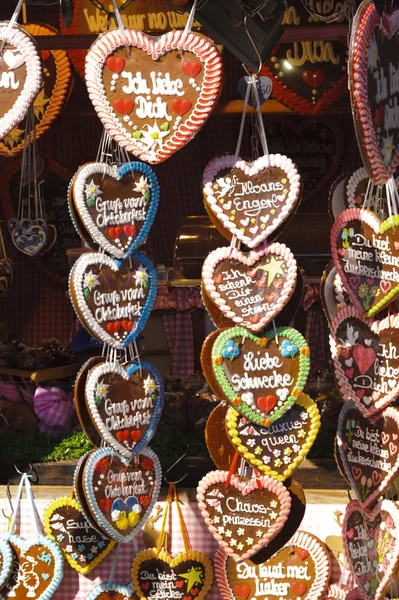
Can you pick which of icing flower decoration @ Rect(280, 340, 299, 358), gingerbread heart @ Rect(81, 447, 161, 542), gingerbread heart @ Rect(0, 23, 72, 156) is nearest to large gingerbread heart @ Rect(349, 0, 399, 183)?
icing flower decoration @ Rect(280, 340, 299, 358)

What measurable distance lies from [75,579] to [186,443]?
0.86 metres

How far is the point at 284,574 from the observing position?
4020mm

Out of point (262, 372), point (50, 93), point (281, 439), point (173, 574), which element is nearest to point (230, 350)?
point (262, 372)

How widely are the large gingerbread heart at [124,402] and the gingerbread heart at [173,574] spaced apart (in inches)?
29.7

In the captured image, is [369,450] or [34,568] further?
[34,568]

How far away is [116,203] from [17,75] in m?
0.56

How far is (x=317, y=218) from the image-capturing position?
7.35m

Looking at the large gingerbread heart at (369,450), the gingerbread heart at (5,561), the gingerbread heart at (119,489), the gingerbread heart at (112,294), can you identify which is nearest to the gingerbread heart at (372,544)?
the large gingerbread heart at (369,450)

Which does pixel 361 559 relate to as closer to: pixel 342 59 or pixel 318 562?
pixel 318 562

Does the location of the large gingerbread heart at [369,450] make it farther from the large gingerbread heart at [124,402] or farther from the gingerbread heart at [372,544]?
the large gingerbread heart at [124,402]

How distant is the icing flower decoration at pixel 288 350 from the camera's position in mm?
3346

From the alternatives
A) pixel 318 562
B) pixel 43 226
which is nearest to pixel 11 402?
pixel 43 226

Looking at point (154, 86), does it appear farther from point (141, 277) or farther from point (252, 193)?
point (141, 277)

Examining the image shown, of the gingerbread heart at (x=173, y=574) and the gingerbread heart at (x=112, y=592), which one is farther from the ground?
the gingerbread heart at (x=173, y=574)
